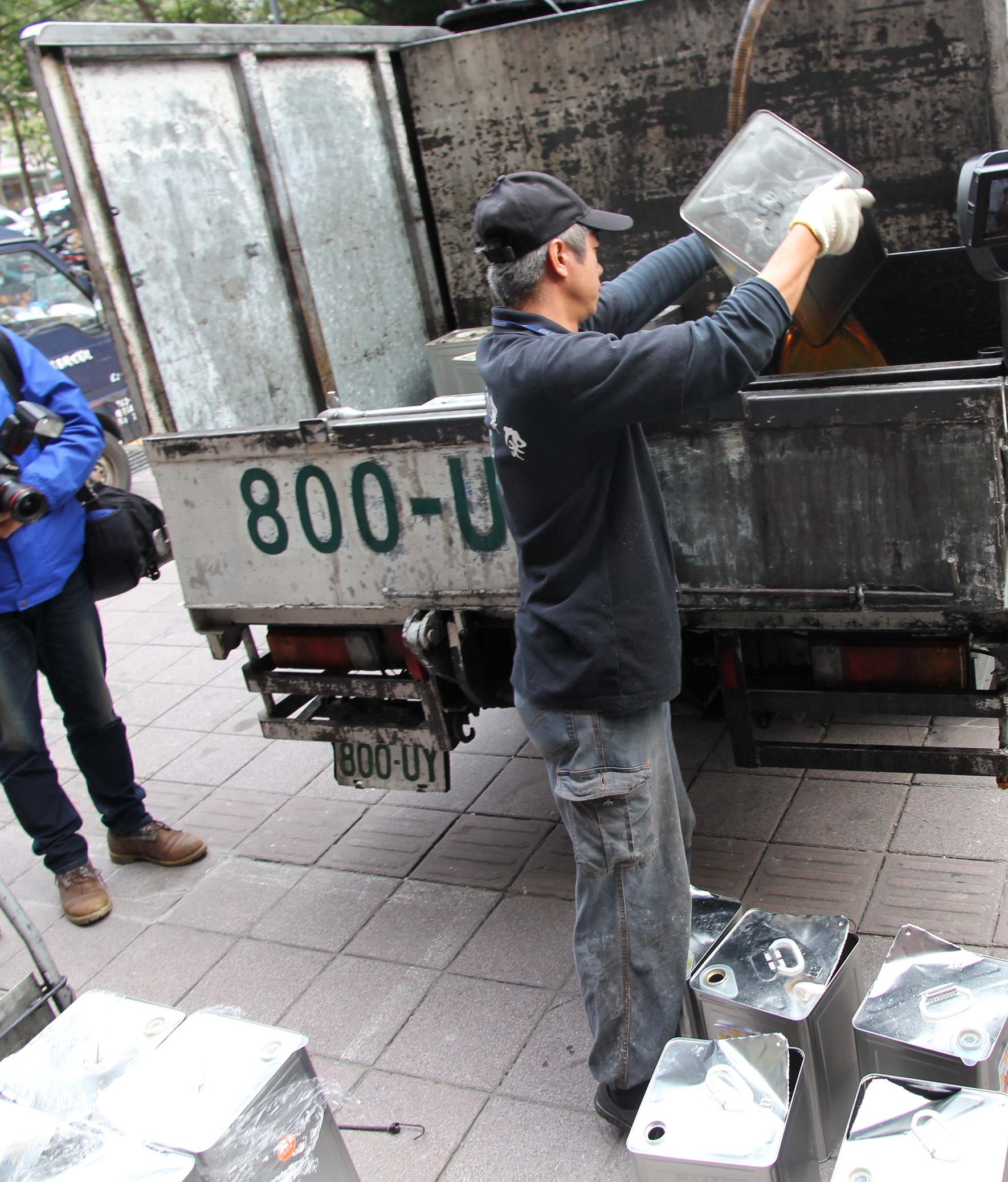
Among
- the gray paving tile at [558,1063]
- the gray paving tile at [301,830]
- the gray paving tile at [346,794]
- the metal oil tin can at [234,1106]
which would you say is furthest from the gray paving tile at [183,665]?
the metal oil tin can at [234,1106]

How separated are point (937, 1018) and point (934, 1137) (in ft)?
1.04

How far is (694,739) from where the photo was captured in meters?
4.12

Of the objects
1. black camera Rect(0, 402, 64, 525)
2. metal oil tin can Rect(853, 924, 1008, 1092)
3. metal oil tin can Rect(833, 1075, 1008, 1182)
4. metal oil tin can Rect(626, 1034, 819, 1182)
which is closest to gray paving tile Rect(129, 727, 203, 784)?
black camera Rect(0, 402, 64, 525)

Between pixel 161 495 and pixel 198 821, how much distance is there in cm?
150

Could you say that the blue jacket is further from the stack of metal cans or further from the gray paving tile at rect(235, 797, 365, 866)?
the stack of metal cans

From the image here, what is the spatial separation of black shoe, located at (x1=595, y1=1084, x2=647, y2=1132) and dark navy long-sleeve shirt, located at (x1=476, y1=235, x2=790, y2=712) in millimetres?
872

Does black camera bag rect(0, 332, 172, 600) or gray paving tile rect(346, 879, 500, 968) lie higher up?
black camera bag rect(0, 332, 172, 600)


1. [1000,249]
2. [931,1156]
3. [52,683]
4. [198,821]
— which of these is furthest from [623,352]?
[198,821]

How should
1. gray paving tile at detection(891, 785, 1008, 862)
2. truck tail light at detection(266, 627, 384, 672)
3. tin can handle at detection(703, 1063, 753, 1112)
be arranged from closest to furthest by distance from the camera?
1. tin can handle at detection(703, 1063, 753, 1112)
2. gray paving tile at detection(891, 785, 1008, 862)
3. truck tail light at detection(266, 627, 384, 672)

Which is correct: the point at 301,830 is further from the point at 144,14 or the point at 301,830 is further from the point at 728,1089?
the point at 144,14

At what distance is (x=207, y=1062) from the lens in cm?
198

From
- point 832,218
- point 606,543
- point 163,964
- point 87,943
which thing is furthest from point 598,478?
point 87,943

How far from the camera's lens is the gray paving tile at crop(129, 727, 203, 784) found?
4.75m

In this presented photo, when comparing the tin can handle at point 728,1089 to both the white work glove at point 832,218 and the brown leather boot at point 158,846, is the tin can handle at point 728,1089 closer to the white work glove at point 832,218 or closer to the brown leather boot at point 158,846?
the white work glove at point 832,218
